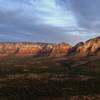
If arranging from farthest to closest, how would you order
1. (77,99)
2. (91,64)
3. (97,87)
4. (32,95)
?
(91,64)
(97,87)
(32,95)
(77,99)

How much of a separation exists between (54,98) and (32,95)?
237 inches

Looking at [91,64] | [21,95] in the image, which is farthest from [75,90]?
[91,64]

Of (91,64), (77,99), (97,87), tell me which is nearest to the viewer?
(77,99)

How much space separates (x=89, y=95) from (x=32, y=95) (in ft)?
42.6

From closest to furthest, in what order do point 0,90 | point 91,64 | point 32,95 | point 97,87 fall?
point 32,95
point 0,90
point 97,87
point 91,64

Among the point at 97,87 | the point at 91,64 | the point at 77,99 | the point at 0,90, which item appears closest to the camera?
the point at 77,99

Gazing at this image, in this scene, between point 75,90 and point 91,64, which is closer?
point 75,90

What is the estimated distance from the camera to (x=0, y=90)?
8831 cm

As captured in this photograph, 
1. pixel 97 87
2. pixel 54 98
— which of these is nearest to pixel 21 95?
pixel 54 98

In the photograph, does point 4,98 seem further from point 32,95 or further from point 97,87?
point 97,87

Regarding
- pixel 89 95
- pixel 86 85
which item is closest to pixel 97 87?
pixel 86 85

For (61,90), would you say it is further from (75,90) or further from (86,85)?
(86,85)

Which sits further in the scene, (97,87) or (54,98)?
(97,87)

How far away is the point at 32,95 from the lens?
79562mm
